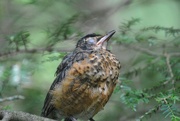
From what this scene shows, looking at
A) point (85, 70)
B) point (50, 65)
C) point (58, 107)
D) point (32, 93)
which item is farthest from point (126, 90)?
point (50, 65)

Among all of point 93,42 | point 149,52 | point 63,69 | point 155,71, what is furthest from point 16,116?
point 149,52

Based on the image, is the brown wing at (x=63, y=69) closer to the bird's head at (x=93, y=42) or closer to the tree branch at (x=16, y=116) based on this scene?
the bird's head at (x=93, y=42)

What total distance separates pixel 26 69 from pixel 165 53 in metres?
1.73

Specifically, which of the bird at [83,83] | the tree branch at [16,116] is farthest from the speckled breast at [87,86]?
the tree branch at [16,116]

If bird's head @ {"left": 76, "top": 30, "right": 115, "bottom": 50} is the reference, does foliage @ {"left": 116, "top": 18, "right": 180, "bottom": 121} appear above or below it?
below

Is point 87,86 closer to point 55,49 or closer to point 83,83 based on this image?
point 83,83

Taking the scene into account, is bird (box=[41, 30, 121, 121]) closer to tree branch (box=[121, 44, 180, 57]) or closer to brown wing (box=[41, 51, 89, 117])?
brown wing (box=[41, 51, 89, 117])

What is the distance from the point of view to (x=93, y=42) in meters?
4.91

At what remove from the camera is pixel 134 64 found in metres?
5.77

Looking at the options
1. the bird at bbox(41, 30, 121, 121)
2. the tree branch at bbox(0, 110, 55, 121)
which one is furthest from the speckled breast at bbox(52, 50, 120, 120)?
the tree branch at bbox(0, 110, 55, 121)

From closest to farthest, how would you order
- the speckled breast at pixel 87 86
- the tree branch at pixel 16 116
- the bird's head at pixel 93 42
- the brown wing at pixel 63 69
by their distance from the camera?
the tree branch at pixel 16 116
the speckled breast at pixel 87 86
the brown wing at pixel 63 69
the bird's head at pixel 93 42

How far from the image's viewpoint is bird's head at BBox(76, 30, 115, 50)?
486 cm

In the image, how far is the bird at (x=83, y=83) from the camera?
14.3 feet

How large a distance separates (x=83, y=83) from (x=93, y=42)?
2.40 feet
